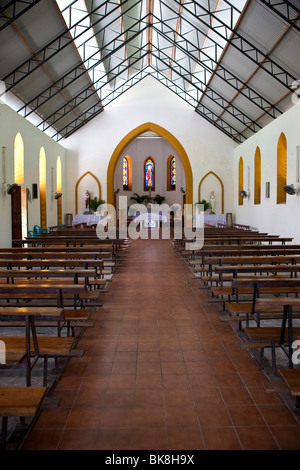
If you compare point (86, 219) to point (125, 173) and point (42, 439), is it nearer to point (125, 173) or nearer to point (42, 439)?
point (125, 173)

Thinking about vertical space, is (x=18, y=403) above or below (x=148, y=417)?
above

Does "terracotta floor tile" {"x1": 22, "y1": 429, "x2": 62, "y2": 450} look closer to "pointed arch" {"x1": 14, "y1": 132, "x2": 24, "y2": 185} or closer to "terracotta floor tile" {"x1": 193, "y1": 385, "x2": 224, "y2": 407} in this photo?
"terracotta floor tile" {"x1": 193, "y1": 385, "x2": 224, "y2": 407}

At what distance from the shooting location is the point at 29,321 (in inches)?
130

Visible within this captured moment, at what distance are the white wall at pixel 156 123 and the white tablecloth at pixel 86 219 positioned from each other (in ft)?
4.47

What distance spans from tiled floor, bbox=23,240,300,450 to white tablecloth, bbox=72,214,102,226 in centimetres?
1494

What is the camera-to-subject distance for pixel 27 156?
569 inches

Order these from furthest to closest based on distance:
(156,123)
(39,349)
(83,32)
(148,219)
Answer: (148,219) → (156,123) → (83,32) → (39,349)

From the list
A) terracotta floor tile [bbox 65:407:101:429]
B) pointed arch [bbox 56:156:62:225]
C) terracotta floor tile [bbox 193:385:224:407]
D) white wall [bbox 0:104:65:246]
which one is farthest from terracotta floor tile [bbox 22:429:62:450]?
pointed arch [bbox 56:156:62:225]

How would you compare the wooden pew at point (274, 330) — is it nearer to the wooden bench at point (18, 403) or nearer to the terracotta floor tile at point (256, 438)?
the terracotta floor tile at point (256, 438)

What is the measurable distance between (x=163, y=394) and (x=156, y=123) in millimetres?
19104

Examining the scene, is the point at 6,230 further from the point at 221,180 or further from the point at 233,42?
the point at 221,180

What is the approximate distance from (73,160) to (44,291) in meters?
18.1

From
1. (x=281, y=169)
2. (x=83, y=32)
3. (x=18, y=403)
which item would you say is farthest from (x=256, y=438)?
(x=281, y=169)

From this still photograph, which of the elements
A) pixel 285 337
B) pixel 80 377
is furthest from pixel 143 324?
pixel 285 337
